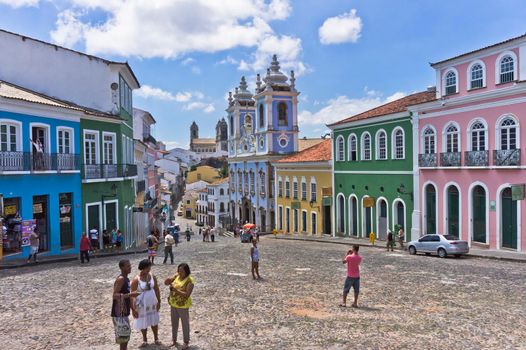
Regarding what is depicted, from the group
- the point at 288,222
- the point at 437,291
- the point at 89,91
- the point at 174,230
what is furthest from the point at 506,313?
the point at 288,222

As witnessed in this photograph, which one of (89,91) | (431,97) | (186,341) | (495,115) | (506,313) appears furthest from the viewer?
(431,97)

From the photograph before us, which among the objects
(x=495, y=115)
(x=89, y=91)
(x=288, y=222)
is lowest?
(x=288, y=222)

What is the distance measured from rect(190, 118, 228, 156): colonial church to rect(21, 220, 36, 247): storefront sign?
429ft

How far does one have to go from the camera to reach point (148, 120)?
4522cm

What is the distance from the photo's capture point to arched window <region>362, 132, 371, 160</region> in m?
30.3

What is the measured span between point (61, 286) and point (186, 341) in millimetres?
6349

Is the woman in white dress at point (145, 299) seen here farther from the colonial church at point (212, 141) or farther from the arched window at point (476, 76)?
the colonial church at point (212, 141)

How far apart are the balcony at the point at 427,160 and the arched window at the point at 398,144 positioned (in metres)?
1.59

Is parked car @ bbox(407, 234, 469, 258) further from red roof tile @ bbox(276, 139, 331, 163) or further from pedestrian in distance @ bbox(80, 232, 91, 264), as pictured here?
red roof tile @ bbox(276, 139, 331, 163)

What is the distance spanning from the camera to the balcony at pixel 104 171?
71.5ft

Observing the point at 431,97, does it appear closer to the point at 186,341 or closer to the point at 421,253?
the point at 421,253

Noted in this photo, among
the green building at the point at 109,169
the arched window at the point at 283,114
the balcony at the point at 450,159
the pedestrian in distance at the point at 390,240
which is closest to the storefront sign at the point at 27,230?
the green building at the point at 109,169

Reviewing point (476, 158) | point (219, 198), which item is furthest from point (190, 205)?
point (476, 158)

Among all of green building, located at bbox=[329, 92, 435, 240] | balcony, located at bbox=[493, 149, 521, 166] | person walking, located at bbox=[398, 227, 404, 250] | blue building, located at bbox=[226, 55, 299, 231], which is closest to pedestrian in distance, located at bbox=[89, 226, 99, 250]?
person walking, located at bbox=[398, 227, 404, 250]
